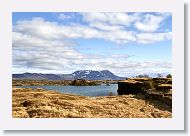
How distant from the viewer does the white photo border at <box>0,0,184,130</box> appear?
1195 cm

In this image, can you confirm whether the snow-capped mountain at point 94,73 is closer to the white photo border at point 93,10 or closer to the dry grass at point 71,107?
the dry grass at point 71,107

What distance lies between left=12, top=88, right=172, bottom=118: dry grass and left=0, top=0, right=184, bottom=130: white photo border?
256 millimetres

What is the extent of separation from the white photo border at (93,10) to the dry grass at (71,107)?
26 centimetres

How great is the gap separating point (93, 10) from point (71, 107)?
295cm

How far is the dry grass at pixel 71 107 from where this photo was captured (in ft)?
40.5

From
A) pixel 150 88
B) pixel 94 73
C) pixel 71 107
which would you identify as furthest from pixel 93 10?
pixel 150 88

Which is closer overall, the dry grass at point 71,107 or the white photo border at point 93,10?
the white photo border at point 93,10

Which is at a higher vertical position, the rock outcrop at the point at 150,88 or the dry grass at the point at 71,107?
the rock outcrop at the point at 150,88

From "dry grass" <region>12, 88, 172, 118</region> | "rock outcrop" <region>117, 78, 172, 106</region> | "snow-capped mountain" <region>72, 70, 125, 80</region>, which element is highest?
"snow-capped mountain" <region>72, 70, 125, 80</region>

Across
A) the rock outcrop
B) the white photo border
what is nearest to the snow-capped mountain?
the rock outcrop

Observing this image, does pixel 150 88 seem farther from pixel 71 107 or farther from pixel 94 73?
pixel 71 107

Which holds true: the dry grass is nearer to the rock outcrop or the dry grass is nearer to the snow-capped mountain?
the rock outcrop

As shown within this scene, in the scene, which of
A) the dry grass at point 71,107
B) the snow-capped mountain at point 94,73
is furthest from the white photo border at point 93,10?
the snow-capped mountain at point 94,73

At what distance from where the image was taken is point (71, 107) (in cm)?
1301
